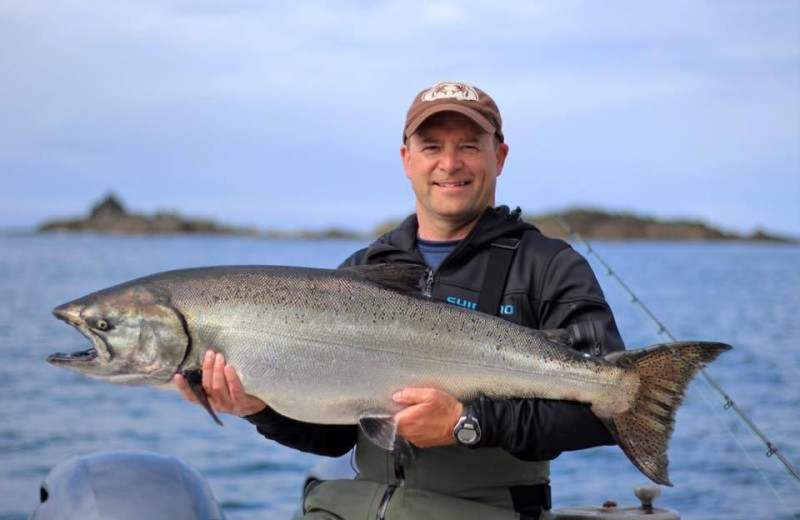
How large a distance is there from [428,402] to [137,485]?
175 cm

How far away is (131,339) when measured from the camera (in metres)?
4.01

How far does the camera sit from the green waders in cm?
405

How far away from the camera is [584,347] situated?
4027 millimetres

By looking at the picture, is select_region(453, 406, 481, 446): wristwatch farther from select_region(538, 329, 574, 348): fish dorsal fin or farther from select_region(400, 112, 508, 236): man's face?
select_region(400, 112, 508, 236): man's face

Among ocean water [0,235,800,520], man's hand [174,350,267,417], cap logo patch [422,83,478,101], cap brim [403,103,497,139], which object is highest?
cap logo patch [422,83,478,101]

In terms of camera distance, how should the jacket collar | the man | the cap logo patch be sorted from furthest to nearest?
the cap logo patch → the jacket collar → the man

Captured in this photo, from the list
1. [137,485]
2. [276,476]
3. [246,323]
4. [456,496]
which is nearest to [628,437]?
[456,496]

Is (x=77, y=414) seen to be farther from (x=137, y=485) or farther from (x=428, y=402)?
(x=428, y=402)

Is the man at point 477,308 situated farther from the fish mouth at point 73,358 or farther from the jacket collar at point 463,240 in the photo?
the fish mouth at point 73,358

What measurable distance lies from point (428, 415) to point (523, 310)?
0.67 meters

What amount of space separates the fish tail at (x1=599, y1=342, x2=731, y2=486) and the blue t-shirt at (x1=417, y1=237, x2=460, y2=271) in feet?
3.44

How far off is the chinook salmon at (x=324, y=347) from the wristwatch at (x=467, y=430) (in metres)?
0.12

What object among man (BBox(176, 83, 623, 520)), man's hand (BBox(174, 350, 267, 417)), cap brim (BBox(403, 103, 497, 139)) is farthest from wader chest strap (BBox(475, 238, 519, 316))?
man's hand (BBox(174, 350, 267, 417))

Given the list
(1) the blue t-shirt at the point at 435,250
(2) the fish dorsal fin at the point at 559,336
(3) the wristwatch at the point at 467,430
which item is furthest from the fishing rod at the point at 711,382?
(3) the wristwatch at the point at 467,430
